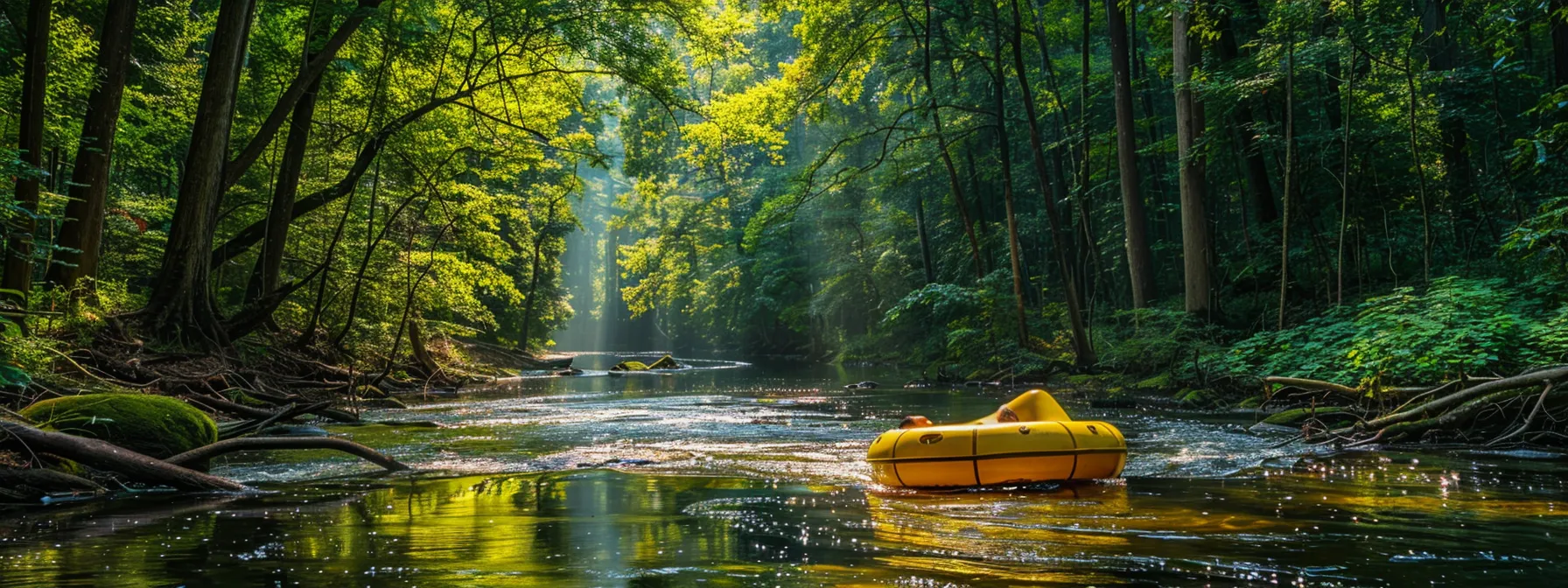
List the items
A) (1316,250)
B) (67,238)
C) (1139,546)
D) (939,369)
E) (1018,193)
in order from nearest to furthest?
(1139,546) → (67,238) → (1316,250) → (939,369) → (1018,193)

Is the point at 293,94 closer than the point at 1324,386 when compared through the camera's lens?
No

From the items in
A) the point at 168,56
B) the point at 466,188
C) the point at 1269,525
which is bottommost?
the point at 1269,525

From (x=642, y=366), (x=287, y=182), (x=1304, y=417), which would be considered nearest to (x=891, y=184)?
(x=642, y=366)

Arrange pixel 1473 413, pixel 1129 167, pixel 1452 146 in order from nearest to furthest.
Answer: pixel 1473 413, pixel 1452 146, pixel 1129 167

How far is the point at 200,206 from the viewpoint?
1112 centimetres

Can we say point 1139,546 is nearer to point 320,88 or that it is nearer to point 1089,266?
point 320,88

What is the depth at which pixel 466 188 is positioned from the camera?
57.8ft

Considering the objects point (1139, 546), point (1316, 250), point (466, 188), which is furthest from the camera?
point (466, 188)

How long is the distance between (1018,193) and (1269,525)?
2201 cm

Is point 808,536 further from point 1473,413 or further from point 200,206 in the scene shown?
point 200,206

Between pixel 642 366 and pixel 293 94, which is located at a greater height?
pixel 293 94

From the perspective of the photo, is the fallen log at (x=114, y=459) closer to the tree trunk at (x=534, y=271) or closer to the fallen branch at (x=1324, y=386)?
the fallen branch at (x=1324, y=386)

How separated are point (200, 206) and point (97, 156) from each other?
1214 millimetres

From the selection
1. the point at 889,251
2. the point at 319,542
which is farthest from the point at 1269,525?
the point at 889,251
